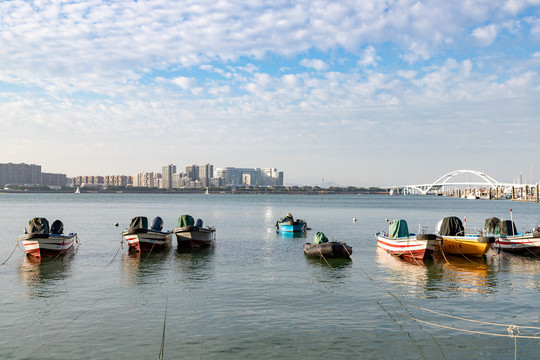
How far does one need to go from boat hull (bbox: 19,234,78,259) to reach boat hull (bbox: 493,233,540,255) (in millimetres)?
37889

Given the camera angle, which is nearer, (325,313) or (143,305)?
(325,313)

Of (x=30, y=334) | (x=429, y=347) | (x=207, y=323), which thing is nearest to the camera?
(x=429, y=347)

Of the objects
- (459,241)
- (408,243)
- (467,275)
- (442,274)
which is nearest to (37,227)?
(408,243)

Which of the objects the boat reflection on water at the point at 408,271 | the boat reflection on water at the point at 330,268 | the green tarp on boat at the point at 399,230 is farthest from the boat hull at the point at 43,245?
the green tarp on boat at the point at 399,230

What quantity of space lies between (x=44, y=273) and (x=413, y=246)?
2736 cm

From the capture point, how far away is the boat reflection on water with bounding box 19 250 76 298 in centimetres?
2367

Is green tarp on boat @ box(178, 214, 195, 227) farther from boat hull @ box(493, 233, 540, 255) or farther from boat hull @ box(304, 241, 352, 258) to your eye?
boat hull @ box(493, 233, 540, 255)

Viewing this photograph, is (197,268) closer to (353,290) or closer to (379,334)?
(353,290)

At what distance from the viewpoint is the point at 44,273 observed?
95.2 ft

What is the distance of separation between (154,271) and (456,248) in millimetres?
24334

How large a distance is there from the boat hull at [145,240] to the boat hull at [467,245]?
81.9 feet

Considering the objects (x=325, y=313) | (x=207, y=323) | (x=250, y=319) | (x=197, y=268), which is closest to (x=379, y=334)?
(x=325, y=313)

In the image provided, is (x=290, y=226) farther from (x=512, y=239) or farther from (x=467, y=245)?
(x=512, y=239)

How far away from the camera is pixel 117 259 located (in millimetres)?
35406
